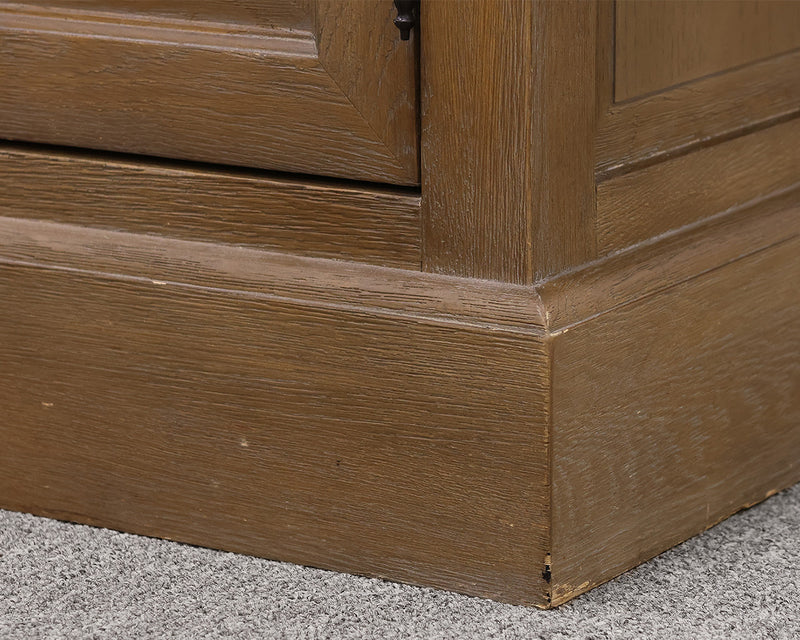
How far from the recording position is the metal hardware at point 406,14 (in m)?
0.79

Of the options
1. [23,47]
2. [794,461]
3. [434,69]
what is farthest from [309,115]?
[794,461]

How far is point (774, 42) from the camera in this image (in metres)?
0.96

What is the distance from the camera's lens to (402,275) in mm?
834

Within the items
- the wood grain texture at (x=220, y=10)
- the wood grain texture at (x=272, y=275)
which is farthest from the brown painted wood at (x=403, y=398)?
the wood grain texture at (x=220, y=10)

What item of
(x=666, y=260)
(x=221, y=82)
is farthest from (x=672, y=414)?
(x=221, y=82)

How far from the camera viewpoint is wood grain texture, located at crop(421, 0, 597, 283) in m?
0.78

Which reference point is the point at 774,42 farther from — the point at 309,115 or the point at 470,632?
the point at 470,632

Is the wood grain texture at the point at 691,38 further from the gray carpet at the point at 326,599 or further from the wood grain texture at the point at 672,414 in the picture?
the gray carpet at the point at 326,599

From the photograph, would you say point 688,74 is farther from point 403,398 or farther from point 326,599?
point 326,599

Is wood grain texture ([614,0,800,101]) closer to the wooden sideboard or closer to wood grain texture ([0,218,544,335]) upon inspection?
the wooden sideboard

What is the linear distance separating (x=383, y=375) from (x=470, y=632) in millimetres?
155

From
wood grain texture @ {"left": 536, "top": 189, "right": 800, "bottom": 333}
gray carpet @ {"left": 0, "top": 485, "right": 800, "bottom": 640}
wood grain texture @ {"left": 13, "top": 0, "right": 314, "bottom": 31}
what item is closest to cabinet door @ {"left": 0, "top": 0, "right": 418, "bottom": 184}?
wood grain texture @ {"left": 13, "top": 0, "right": 314, "bottom": 31}

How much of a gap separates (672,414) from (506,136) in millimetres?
215

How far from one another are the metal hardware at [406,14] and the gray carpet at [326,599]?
329 millimetres
